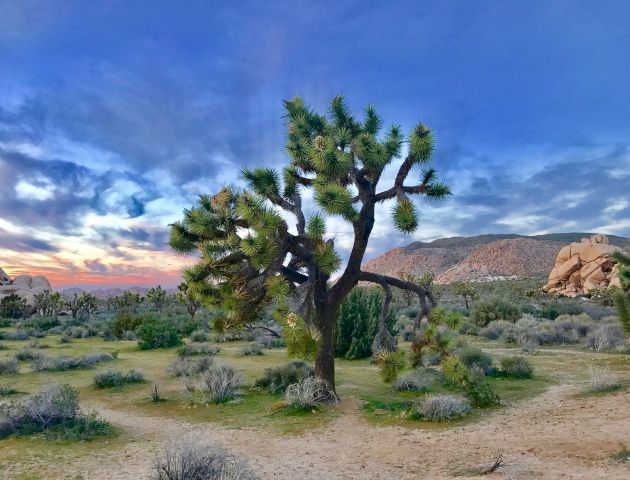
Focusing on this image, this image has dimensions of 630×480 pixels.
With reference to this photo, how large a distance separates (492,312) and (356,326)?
47.5 feet

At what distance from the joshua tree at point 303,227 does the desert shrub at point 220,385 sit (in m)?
1.88

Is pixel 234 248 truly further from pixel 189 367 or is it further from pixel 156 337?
pixel 156 337

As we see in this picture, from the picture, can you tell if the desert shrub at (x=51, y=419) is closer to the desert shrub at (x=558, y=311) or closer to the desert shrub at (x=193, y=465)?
the desert shrub at (x=193, y=465)

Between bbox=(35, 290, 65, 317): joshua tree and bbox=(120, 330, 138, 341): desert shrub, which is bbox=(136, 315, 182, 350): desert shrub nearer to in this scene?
bbox=(120, 330, 138, 341): desert shrub

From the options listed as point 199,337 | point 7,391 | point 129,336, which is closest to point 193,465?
point 7,391

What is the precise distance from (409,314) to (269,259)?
29.5 metres

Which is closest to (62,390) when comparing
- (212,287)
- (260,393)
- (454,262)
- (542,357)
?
(212,287)

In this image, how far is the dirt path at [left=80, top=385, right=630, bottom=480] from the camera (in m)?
6.88

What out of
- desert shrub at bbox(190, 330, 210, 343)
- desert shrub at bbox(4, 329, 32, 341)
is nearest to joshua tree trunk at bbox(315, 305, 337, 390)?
desert shrub at bbox(190, 330, 210, 343)

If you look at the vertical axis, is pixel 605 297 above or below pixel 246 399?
above

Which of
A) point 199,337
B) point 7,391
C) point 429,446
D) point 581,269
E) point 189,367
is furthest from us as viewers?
point 581,269

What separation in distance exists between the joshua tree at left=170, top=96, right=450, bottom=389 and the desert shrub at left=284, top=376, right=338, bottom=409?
0.29 meters

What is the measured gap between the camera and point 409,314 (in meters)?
38.2

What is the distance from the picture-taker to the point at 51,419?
377 inches
